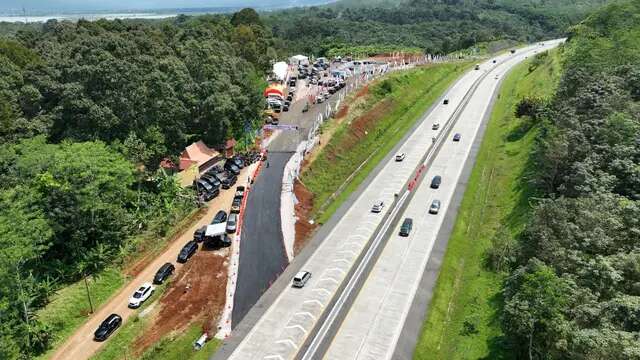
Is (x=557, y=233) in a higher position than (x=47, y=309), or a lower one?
higher

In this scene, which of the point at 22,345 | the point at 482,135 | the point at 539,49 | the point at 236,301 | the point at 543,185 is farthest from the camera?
the point at 539,49

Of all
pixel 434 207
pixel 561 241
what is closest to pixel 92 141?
pixel 434 207

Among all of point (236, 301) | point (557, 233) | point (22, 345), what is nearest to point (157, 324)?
point (236, 301)

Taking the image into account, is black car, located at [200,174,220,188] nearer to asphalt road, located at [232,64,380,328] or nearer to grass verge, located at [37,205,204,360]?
asphalt road, located at [232,64,380,328]

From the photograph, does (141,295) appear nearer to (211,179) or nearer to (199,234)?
(199,234)

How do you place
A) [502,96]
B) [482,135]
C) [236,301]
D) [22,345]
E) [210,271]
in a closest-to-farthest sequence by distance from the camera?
1. [22,345]
2. [236,301]
3. [210,271]
4. [482,135]
5. [502,96]

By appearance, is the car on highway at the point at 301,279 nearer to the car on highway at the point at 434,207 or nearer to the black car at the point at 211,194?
the car on highway at the point at 434,207

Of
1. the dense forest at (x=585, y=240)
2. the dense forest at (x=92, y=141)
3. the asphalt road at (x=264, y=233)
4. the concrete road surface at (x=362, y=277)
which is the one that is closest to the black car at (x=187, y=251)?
the asphalt road at (x=264, y=233)

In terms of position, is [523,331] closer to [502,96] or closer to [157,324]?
[157,324]
